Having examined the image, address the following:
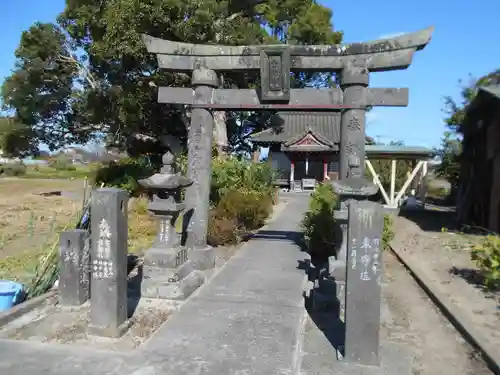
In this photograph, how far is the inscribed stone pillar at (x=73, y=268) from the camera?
6188mm

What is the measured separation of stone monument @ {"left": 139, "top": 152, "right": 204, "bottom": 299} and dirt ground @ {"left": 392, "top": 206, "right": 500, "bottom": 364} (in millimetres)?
4263

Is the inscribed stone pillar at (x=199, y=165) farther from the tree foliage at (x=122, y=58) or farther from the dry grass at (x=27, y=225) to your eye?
the tree foliage at (x=122, y=58)

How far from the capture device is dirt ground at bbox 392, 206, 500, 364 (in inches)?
249

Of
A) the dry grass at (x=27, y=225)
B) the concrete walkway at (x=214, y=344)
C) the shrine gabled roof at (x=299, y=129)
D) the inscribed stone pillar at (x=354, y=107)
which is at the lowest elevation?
the concrete walkway at (x=214, y=344)

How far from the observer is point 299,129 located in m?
33.3

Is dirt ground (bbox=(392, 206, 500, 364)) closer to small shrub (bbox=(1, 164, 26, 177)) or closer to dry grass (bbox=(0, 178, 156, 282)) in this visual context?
dry grass (bbox=(0, 178, 156, 282))

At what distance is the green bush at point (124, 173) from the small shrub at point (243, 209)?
21.3 feet

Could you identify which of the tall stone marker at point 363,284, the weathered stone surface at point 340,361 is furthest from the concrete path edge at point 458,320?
the tall stone marker at point 363,284

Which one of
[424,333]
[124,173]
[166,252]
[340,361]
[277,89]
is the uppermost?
[277,89]

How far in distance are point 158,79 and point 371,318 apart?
15.4 m

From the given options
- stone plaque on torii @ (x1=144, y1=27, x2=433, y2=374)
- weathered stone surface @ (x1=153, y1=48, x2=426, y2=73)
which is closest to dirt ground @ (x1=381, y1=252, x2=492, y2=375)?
stone plaque on torii @ (x1=144, y1=27, x2=433, y2=374)

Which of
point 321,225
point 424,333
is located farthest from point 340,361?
point 321,225

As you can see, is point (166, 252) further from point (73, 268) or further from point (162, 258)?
point (73, 268)

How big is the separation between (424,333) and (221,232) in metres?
6.34
